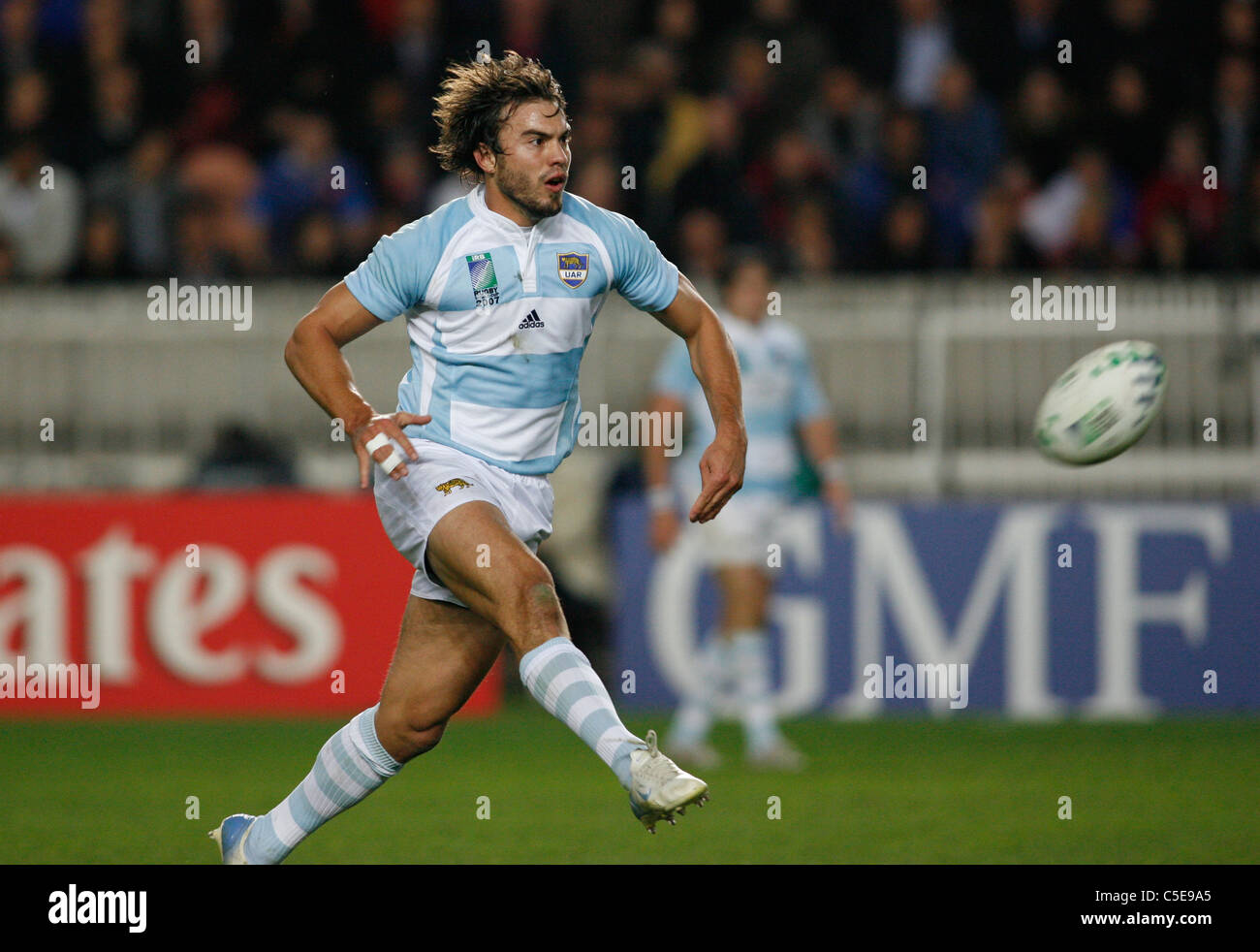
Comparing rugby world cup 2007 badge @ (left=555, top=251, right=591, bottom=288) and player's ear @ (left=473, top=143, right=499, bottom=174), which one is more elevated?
player's ear @ (left=473, top=143, right=499, bottom=174)

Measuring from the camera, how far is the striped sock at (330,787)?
514 cm

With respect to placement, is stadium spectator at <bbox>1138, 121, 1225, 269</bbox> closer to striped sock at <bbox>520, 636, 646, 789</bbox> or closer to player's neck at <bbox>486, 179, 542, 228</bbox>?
player's neck at <bbox>486, 179, 542, 228</bbox>

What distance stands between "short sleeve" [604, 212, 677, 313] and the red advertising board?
493 cm

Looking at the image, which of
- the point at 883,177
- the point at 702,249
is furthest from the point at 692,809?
the point at 883,177

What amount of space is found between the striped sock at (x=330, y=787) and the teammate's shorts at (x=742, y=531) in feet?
12.5

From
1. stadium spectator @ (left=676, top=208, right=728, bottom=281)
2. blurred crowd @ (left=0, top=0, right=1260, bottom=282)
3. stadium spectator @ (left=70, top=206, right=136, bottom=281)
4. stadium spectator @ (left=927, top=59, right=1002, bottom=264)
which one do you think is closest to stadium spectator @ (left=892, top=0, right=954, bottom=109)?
blurred crowd @ (left=0, top=0, right=1260, bottom=282)

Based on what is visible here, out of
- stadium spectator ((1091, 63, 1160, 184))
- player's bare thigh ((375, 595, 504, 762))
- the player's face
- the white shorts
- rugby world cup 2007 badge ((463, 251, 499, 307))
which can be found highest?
stadium spectator ((1091, 63, 1160, 184))

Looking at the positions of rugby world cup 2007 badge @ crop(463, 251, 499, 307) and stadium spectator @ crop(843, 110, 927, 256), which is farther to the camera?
stadium spectator @ crop(843, 110, 927, 256)

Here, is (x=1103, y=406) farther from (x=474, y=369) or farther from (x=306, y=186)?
(x=306, y=186)

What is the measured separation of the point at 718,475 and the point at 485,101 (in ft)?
3.98

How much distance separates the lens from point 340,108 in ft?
40.0

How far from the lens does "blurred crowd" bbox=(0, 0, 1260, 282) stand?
36.8ft

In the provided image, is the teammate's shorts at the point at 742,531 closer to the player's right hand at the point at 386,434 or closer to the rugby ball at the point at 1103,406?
the rugby ball at the point at 1103,406

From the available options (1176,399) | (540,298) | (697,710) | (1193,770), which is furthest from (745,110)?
(540,298)
